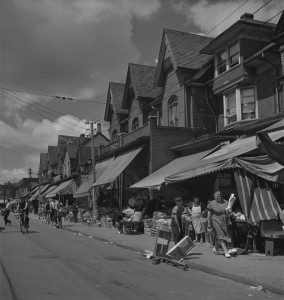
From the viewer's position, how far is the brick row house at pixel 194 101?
20125 mm

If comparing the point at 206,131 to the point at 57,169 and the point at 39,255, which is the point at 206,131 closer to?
the point at 39,255

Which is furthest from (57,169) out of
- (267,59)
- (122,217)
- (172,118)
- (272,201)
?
(272,201)

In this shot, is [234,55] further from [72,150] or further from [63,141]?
[63,141]

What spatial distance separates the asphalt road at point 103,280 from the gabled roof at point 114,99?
24875mm

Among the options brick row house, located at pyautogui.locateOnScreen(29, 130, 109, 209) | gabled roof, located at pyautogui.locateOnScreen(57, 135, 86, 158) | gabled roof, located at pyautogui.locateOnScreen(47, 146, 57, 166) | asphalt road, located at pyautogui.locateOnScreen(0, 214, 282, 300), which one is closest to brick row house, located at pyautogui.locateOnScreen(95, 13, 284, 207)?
asphalt road, located at pyautogui.locateOnScreen(0, 214, 282, 300)

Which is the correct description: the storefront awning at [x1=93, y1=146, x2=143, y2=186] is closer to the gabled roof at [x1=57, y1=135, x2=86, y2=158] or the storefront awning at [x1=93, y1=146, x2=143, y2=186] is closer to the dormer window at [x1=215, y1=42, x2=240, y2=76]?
the dormer window at [x1=215, y1=42, x2=240, y2=76]

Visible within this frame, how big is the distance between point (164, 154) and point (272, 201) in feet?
42.4

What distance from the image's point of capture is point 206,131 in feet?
85.7

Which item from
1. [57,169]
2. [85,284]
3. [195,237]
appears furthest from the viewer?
[57,169]

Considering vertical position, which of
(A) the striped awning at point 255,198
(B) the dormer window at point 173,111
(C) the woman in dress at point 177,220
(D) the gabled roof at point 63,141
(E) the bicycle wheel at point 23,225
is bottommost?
(E) the bicycle wheel at point 23,225

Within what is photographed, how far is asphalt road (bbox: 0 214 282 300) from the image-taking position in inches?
295

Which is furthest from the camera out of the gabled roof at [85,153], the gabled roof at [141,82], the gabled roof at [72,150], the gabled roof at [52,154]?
the gabled roof at [52,154]

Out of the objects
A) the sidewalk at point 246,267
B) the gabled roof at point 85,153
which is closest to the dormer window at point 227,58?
the sidewalk at point 246,267

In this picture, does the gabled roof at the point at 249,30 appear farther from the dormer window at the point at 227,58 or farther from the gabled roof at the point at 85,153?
the gabled roof at the point at 85,153
